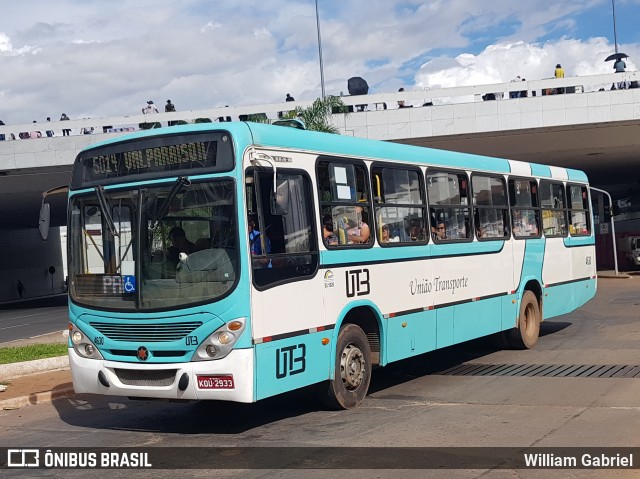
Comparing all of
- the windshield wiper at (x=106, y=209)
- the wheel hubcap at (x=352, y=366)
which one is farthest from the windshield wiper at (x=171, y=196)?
the wheel hubcap at (x=352, y=366)

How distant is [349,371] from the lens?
31.2 ft

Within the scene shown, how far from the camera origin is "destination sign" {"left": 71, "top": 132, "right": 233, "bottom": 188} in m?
8.34

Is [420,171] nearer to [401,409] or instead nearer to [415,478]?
[401,409]

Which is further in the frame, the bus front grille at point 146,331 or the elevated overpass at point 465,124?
the elevated overpass at point 465,124

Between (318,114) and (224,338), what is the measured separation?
19.4 m

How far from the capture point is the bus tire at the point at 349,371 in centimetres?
931

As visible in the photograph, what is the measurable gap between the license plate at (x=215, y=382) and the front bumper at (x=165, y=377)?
0.11ft

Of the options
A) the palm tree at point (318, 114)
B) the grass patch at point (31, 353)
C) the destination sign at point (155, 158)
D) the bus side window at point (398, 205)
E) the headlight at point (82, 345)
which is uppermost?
the palm tree at point (318, 114)

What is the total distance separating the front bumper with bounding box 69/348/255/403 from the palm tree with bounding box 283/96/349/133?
17779 millimetres

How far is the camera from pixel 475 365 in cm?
1278

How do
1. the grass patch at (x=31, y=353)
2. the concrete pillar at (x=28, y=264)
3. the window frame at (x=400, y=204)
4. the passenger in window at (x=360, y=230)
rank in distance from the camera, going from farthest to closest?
the concrete pillar at (x=28, y=264), the grass patch at (x=31, y=353), the window frame at (x=400, y=204), the passenger in window at (x=360, y=230)

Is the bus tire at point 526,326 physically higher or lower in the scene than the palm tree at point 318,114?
lower

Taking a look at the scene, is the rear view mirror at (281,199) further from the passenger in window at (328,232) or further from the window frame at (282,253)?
the passenger in window at (328,232)

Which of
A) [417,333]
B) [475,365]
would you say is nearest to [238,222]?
[417,333]
